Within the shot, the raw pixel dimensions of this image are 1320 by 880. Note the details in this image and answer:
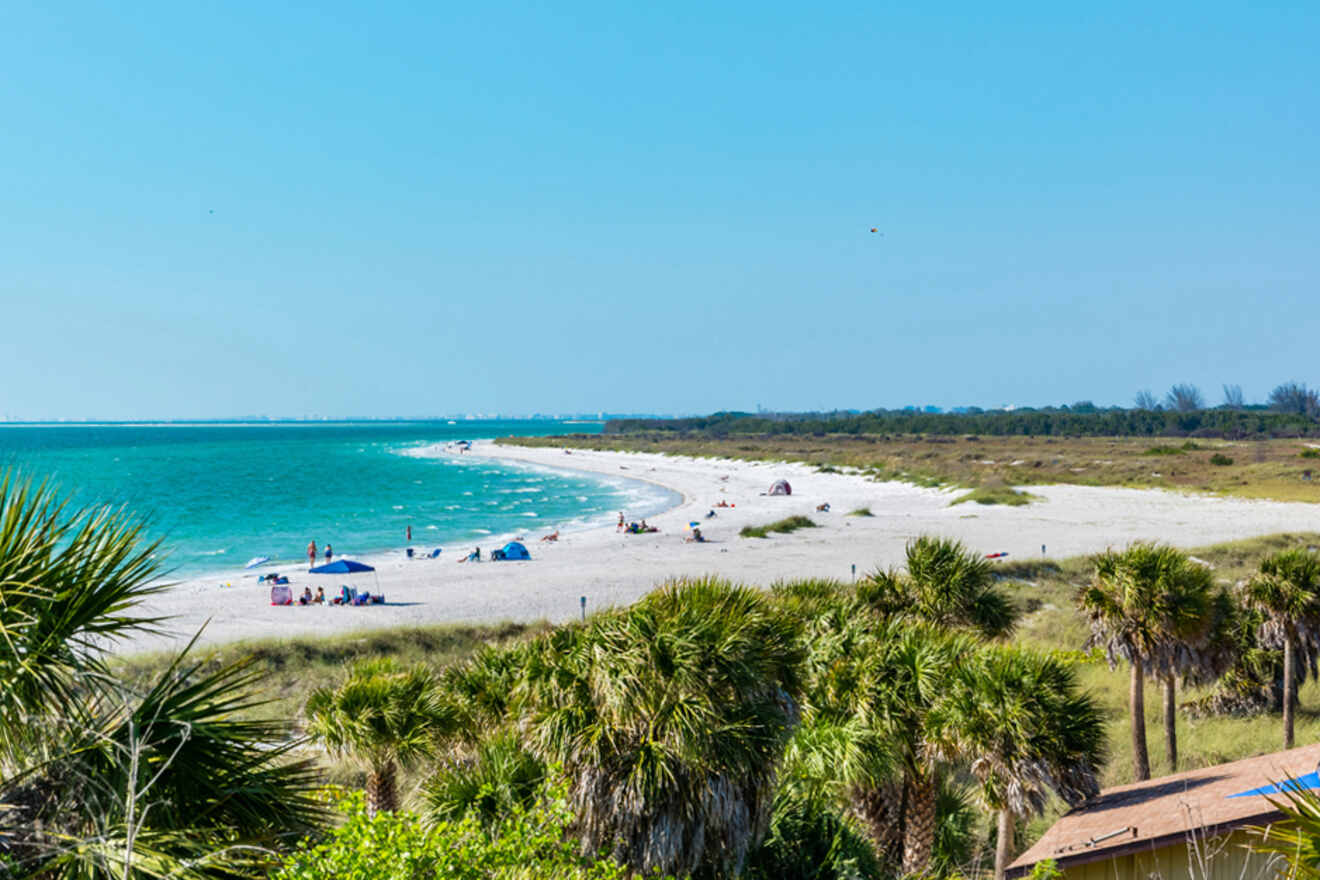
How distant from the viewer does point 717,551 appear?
55.8 metres

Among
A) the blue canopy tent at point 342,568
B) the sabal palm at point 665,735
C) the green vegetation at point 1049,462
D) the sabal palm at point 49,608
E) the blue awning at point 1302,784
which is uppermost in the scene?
the sabal palm at point 49,608

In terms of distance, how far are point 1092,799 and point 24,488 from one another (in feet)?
43.1

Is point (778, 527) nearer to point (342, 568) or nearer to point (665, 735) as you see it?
point (342, 568)

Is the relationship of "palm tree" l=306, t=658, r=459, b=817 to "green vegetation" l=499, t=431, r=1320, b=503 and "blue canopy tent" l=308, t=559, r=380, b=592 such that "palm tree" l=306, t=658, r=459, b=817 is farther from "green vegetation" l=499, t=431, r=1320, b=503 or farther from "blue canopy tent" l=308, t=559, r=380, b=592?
"green vegetation" l=499, t=431, r=1320, b=503

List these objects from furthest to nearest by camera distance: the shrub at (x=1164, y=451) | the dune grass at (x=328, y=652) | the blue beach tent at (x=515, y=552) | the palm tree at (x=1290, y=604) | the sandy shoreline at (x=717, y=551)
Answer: the shrub at (x=1164, y=451) < the blue beach tent at (x=515, y=552) < the sandy shoreline at (x=717, y=551) < the dune grass at (x=328, y=652) < the palm tree at (x=1290, y=604)

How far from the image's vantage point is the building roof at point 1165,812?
9852 mm

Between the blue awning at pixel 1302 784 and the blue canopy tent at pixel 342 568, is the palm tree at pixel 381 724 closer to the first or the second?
the blue awning at pixel 1302 784

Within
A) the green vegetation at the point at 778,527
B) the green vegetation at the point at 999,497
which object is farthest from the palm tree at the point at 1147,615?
the green vegetation at the point at 999,497

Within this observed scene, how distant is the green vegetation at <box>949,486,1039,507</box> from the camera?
254 ft

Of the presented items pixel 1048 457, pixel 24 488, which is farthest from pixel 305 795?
pixel 1048 457

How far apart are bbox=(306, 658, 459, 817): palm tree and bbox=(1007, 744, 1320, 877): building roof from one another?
26.7 ft

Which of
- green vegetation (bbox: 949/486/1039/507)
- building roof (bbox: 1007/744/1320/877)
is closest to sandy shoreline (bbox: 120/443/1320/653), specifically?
green vegetation (bbox: 949/486/1039/507)

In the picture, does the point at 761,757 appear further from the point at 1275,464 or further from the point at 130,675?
the point at 1275,464

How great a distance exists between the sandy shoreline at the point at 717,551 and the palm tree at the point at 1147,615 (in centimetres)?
1414
